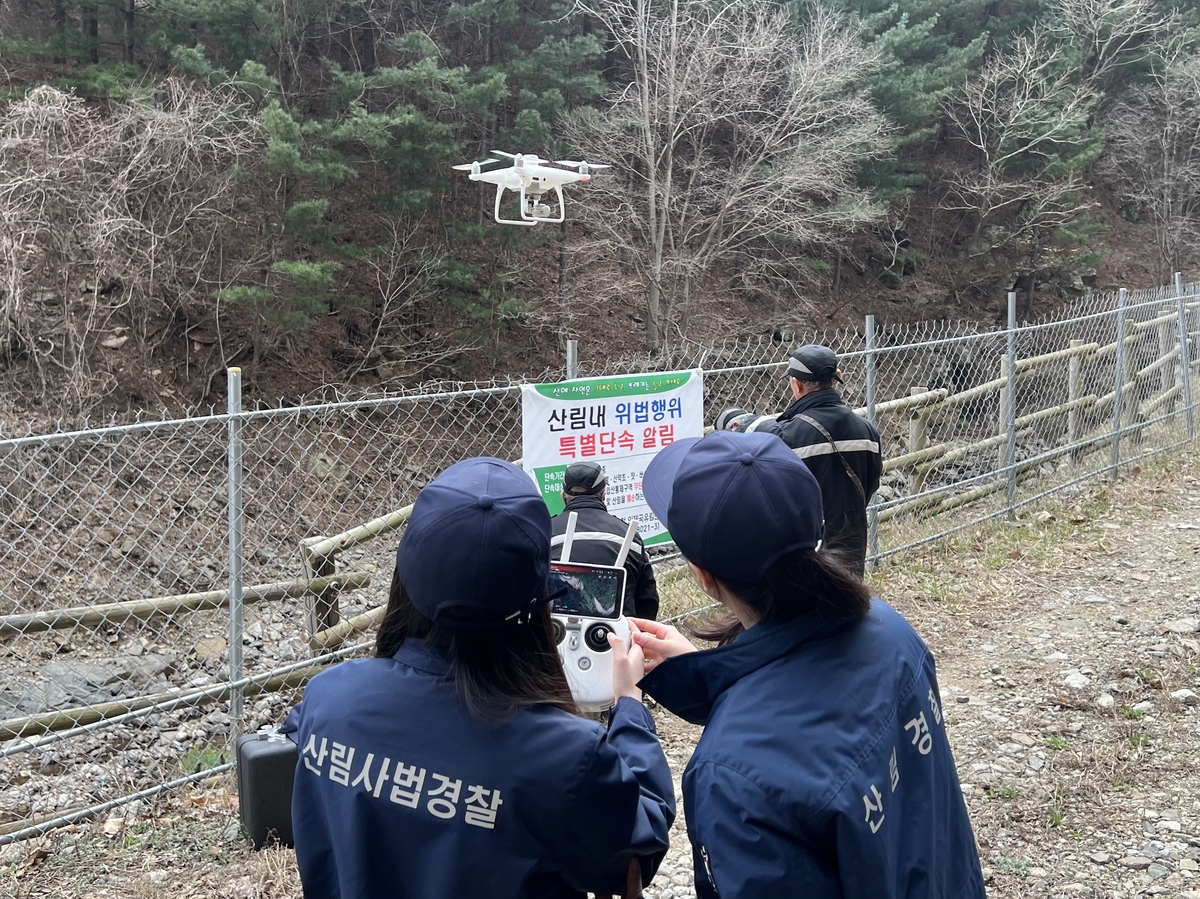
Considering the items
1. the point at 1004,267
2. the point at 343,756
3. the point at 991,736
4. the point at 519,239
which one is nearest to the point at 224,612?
the point at 991,736

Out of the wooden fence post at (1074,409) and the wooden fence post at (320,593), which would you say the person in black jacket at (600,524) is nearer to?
the wooden fence post at (320,593)

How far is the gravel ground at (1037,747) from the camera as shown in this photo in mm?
3502

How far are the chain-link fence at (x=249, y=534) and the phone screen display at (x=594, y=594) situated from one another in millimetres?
2109

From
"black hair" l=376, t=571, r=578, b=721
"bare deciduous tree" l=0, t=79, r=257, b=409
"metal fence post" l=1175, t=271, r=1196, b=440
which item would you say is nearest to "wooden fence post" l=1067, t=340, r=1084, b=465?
"metal fence post" l=1175, t=271, r=1196, b=440

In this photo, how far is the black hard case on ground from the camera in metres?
3.47

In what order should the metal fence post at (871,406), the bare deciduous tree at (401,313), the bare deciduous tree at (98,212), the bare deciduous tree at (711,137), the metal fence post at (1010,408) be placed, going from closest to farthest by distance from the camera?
the metal fence post at (871,406)
the metal fence post at (1010,408)
the bare deciduous tree at (98,212)
the bare deciduous tree at (401,313)
the bare deciduous tree at (711,137)

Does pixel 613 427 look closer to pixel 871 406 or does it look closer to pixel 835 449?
pixel 835 449

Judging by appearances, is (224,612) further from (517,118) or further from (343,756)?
(517,118)

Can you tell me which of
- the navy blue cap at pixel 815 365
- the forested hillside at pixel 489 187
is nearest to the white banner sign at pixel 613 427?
the navy blue cap at pixel 815 365

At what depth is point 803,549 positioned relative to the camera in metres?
1.58

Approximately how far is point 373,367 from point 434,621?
54.7 feet

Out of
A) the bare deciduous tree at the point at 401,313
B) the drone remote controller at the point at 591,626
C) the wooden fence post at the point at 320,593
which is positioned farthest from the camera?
the bare deciduous tree at the point at 401,313

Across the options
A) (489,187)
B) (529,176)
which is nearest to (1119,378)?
(529,176)

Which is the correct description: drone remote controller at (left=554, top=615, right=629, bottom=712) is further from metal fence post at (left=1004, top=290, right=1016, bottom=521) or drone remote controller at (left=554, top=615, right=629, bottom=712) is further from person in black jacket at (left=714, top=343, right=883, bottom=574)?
metal fence post at (left=1004, top=290, right=1016, bottom=521)
